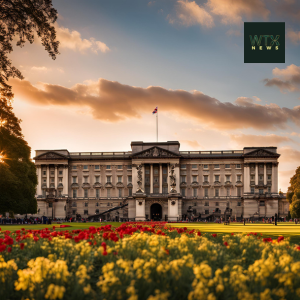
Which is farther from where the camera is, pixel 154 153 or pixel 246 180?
pixel 154 153

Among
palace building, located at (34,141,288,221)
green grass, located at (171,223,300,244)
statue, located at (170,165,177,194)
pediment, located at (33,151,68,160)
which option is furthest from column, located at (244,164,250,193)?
green grass, located at (171,223,300,244)

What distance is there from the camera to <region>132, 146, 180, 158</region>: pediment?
4380 inches

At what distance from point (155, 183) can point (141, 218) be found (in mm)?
12109

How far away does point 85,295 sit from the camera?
7.70 meters

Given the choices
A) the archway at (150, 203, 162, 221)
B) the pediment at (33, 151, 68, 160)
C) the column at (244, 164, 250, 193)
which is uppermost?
the pediment at (33, 151, 68, 160)

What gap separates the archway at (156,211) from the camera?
111 meters

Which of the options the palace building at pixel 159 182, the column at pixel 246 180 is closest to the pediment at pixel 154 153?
the palace building at pixel 159 182

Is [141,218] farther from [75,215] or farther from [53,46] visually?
[53,46]

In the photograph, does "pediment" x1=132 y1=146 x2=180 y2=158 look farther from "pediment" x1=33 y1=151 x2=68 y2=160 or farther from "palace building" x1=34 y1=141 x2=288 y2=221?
"pediment" x1=33 y1=151 x2=68 y2=160

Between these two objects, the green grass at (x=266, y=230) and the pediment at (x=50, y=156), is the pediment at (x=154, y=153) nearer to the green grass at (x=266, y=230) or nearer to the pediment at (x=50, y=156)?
the pediment at (x=50, y=156)

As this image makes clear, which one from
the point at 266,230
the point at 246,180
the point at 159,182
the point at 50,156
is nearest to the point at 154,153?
the point at 159,182

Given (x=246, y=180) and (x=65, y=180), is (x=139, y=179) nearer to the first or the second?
(x=65, y=180)

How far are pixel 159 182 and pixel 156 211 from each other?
895cm

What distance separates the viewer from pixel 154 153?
367 ft
